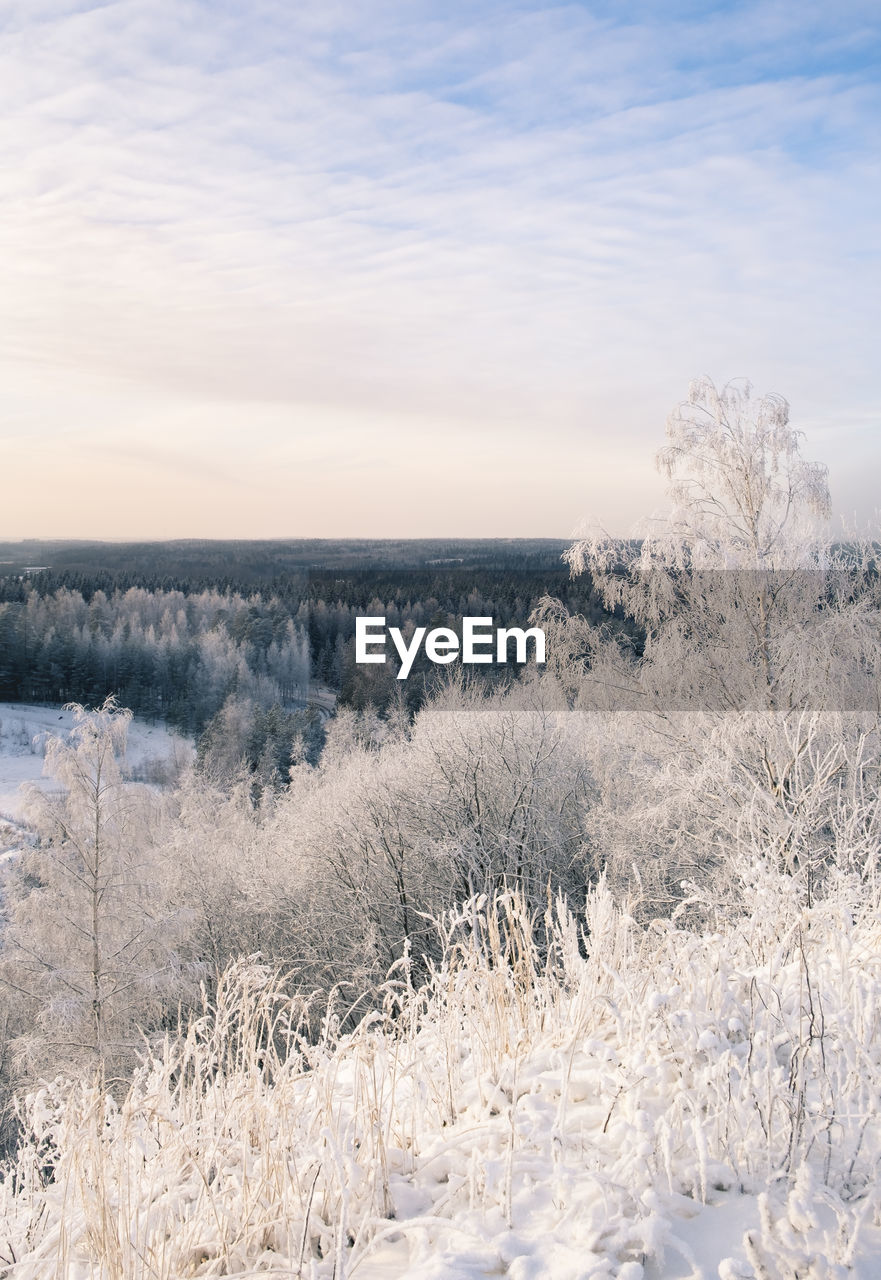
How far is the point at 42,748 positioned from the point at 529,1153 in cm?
4931

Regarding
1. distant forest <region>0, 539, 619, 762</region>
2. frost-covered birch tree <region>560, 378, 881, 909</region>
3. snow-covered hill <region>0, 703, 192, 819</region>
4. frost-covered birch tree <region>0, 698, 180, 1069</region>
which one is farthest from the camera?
distant forest <region>0, 539, 619, 762</region>

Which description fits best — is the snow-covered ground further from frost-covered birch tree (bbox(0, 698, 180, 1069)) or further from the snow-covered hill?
frost-covered birch tree (bbox(0, 698, 180, 1069))

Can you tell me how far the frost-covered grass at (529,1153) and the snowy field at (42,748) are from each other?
152 feet

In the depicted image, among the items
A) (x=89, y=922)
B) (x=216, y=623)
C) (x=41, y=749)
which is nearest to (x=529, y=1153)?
(x=89, y=922)

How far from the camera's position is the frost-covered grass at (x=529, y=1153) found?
6.57 feet

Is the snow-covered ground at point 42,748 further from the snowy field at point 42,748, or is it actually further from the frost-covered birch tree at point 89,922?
the frost-covered birch tree at point 89,922

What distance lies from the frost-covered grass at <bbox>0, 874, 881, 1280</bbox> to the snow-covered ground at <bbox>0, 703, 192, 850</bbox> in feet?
150

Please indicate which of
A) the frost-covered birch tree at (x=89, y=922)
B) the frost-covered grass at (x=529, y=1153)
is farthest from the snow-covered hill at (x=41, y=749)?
the frost-covered grass at (x=529, y=1153)

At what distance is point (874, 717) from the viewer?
14391 millimetres

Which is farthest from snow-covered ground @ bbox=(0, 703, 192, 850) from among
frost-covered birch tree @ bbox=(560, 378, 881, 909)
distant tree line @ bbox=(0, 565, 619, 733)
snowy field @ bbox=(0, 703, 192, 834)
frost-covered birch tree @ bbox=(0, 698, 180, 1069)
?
frost-covered birch tree @ bbox=(560, 378, 881, 909)

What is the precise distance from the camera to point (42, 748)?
1807 inches

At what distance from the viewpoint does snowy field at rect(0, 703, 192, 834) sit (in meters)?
51.3

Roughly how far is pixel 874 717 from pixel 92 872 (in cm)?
1447

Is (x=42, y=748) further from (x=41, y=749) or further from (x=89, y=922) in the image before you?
(x=89, y=922)
